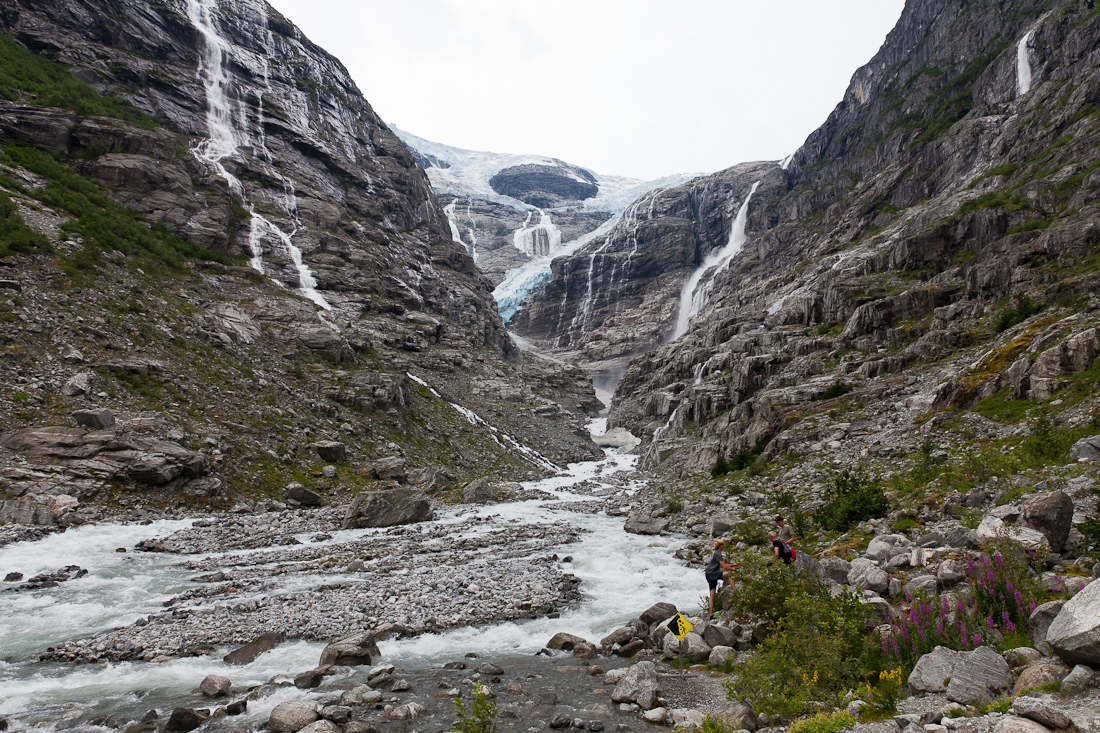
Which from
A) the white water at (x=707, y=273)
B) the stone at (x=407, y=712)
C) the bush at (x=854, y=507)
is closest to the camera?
the stone at (x=407, y=712)

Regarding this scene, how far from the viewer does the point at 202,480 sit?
26469 millimetres

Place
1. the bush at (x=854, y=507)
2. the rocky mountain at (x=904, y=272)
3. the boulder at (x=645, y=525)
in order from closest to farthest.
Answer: the bush at (x=854, y=507), the boulder at (x=645, y=525), the rocky mountain at (x=904, y=272)

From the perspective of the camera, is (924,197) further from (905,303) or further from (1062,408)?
(1062,408)

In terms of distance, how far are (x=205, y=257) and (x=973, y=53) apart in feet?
437

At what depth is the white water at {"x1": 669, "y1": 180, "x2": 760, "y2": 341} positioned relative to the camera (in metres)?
131

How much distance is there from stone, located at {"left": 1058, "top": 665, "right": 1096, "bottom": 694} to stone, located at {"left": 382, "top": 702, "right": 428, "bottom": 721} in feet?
28.6

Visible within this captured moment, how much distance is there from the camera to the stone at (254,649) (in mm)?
11117

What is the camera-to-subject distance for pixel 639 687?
906 centimetres

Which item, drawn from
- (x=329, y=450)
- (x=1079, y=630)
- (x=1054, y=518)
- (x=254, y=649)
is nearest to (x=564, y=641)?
(x=254, y=649)

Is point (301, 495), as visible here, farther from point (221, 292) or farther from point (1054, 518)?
point (1054, 518)

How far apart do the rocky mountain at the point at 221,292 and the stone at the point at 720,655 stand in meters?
24.8

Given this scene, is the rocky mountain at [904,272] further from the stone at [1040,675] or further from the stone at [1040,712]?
the stone at [1040,712]

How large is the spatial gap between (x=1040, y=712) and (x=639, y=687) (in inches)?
236

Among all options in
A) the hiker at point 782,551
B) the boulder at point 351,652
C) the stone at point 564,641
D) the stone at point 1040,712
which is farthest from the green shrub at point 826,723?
the boulder at point 351,652
